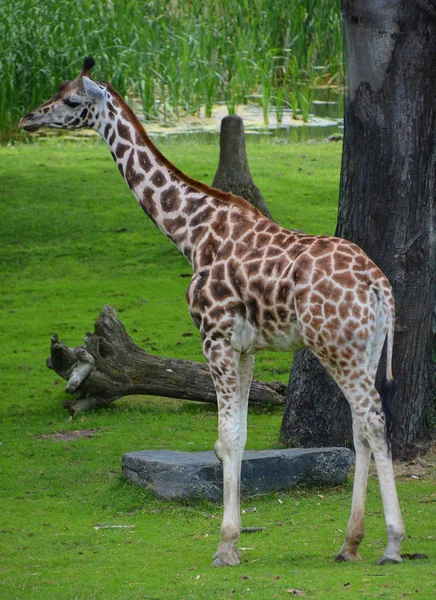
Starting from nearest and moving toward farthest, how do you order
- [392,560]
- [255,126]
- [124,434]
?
[392,560], [124,434], [255,126]

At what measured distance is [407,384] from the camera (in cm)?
959

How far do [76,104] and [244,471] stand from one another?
9.82 ft

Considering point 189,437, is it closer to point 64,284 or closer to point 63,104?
point 63,104

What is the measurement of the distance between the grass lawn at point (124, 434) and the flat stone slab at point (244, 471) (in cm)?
10

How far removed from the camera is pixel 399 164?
30.8 ft

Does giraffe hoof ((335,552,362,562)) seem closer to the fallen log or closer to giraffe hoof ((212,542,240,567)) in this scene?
giraffe hoof ((212,542,240,567))

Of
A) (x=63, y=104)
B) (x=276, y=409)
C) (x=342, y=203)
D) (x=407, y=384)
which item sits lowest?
(x=276, y=409)

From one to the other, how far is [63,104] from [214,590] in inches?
152

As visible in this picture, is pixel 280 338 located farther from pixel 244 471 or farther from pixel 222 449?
pixel 244 471

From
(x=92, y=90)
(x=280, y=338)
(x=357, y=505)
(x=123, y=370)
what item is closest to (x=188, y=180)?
(x=92, y=90)

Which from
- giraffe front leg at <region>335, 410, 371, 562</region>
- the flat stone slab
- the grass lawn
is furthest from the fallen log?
giraffe front leg at <region>335, 410, 371, 562</region>

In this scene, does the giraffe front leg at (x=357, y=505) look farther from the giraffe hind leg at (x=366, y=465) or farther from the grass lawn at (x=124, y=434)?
the grass lawn at (x=124, y=434)

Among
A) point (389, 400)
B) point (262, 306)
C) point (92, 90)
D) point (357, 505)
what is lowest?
point (357, 505)

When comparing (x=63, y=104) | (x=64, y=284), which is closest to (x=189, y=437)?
(x=63, y=104)
